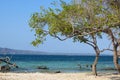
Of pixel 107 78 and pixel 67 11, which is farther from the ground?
pixel 67 11

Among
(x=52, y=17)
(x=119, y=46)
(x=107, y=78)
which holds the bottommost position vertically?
(x=107, y=78)

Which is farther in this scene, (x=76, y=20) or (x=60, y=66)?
(x=60, y=66)

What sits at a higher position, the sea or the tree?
the tree

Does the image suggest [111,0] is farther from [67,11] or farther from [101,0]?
[67,11]

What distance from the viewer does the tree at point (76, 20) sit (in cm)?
2486

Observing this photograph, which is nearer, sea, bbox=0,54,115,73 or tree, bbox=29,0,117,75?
tree, bbox=29,0,117,75

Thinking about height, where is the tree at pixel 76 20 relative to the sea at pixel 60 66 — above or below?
above

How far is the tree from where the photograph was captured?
81.6ft

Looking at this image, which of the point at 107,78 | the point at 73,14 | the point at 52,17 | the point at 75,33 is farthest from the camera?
the point at 107,78

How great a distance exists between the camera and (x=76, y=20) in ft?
88.0

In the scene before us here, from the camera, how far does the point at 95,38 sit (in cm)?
3384

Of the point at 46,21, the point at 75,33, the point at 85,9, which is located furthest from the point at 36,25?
the point at 85,9

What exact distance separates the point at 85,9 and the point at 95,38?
8614mm

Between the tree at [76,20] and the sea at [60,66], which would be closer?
the tree at [76,20]
